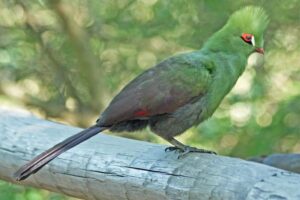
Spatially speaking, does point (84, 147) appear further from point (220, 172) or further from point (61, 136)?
point (220, 172)

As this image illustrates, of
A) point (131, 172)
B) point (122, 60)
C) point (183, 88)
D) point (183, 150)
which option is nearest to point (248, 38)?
point (183, 88)

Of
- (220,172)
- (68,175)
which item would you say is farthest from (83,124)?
(220,172)

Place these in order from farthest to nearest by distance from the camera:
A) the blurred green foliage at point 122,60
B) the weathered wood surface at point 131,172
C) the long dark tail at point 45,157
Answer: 1. the blurred green foliage at point 122,60
2. the long dark tail at point 45,157
3. the weathered wood surface at point 131,172

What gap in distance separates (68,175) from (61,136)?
22cm

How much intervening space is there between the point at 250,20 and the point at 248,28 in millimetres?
30

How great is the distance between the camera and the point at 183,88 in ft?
6.84

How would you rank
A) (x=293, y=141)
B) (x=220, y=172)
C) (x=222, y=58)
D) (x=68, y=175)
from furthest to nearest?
(x=293, y=141) → (x=222, y=58) → (x=68, y=175) → (x=220, y=172)

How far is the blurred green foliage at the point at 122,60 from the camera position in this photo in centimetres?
401

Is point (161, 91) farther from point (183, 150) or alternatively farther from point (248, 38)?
point (248, 38)

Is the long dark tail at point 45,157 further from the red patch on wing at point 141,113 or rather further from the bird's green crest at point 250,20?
the bird's green crest at point 250,20

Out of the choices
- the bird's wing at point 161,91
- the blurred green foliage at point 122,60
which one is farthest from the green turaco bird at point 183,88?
the blurred green foliage at point 122,60

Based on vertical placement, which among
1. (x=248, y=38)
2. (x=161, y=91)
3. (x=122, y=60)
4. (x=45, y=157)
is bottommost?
(x=45, y=157)

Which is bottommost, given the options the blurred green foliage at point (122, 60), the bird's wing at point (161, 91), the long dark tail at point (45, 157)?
the long dark tail at point (45, 157)

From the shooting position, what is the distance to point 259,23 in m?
2.23
